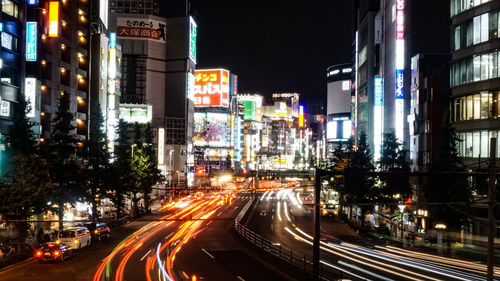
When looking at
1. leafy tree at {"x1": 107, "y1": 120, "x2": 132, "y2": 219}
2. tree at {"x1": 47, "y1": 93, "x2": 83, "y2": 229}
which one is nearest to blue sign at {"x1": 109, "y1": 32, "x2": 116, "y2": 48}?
leafy tree at {"x1": 107, "y1": 120, "x2": 132, "y2": 219}

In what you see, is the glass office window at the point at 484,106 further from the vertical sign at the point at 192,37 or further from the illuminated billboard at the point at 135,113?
the vertical sign at the point at 192,37

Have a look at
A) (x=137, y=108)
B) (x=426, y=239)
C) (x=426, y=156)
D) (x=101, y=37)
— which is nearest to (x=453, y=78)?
(x=426, y=156)

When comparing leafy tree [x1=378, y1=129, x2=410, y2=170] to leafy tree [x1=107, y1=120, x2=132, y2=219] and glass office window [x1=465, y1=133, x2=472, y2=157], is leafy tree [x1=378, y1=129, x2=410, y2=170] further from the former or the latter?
leafy tree [x1=107, y1=120, x2=132, y2=219]

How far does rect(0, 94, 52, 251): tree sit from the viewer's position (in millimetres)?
35094

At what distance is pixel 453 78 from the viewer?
168 ft

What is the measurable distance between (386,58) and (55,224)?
5406cm

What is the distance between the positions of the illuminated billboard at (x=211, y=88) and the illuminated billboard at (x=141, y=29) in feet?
85.9

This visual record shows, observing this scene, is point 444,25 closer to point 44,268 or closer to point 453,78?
point 453,78

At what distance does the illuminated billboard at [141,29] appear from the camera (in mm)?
135250

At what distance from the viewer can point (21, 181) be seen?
35.4 meters

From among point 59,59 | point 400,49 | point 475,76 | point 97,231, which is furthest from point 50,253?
point 400,49

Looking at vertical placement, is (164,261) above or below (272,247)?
below

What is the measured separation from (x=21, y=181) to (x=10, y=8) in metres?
19.0

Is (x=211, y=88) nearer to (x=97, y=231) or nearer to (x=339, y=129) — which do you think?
(x=339, y=129)
